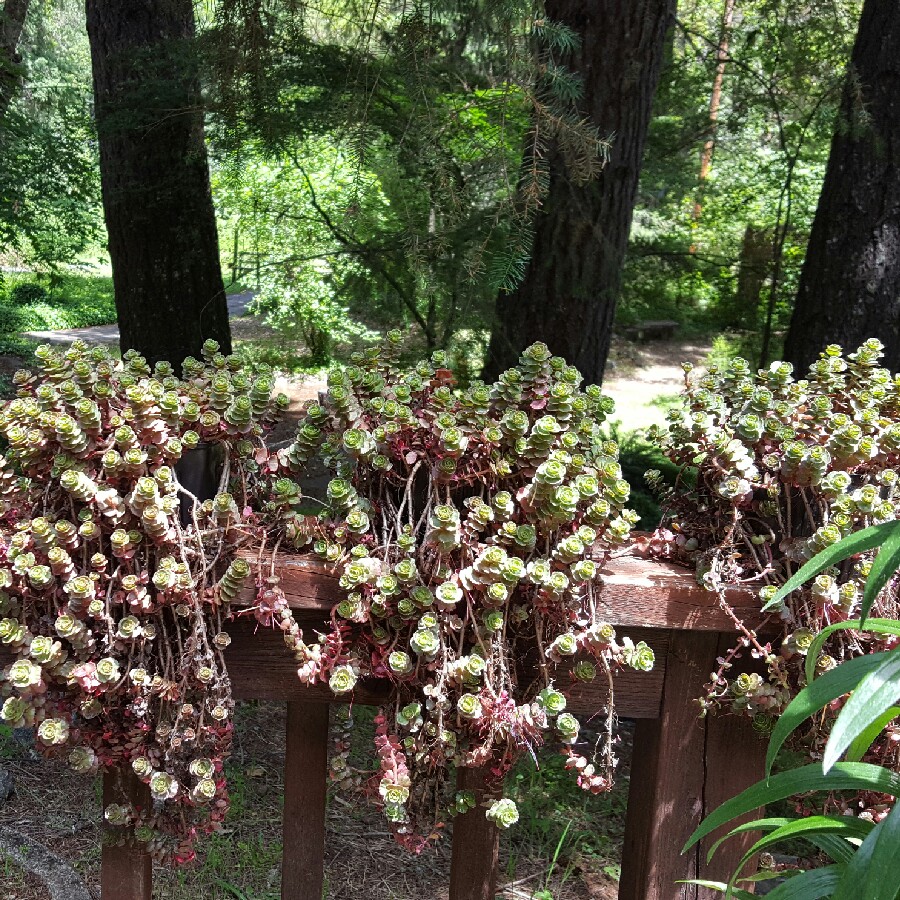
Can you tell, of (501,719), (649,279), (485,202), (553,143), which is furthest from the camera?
(649,279)

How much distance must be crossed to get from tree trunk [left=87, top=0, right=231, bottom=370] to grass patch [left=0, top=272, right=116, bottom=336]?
8592 millimetres

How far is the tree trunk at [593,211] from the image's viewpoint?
353cm

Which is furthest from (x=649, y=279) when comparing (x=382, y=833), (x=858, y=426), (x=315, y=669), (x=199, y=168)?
(x=315, y=669)

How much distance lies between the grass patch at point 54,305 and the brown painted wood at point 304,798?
11832mm

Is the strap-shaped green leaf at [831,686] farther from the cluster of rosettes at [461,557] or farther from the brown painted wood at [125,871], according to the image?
the brown painted wood at [125,871]

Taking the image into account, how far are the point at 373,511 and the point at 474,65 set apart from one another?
A: 2.45 meters

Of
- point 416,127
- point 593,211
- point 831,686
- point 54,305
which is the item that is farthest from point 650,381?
point 831,686

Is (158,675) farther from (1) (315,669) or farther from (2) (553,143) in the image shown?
(2) (553,143)

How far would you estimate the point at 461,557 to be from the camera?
4.65 feet

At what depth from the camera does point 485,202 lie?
374 cm

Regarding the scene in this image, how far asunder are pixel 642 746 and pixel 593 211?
257cm

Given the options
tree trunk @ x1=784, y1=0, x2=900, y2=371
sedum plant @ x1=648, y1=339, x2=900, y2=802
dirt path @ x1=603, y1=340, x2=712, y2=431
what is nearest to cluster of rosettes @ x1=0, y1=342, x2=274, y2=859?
sedum plant @ x1=648, y1=339, x2=900, y2=802

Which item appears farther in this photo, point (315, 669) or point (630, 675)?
point (630, 675)

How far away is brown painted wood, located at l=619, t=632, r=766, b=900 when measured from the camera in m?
1.63
